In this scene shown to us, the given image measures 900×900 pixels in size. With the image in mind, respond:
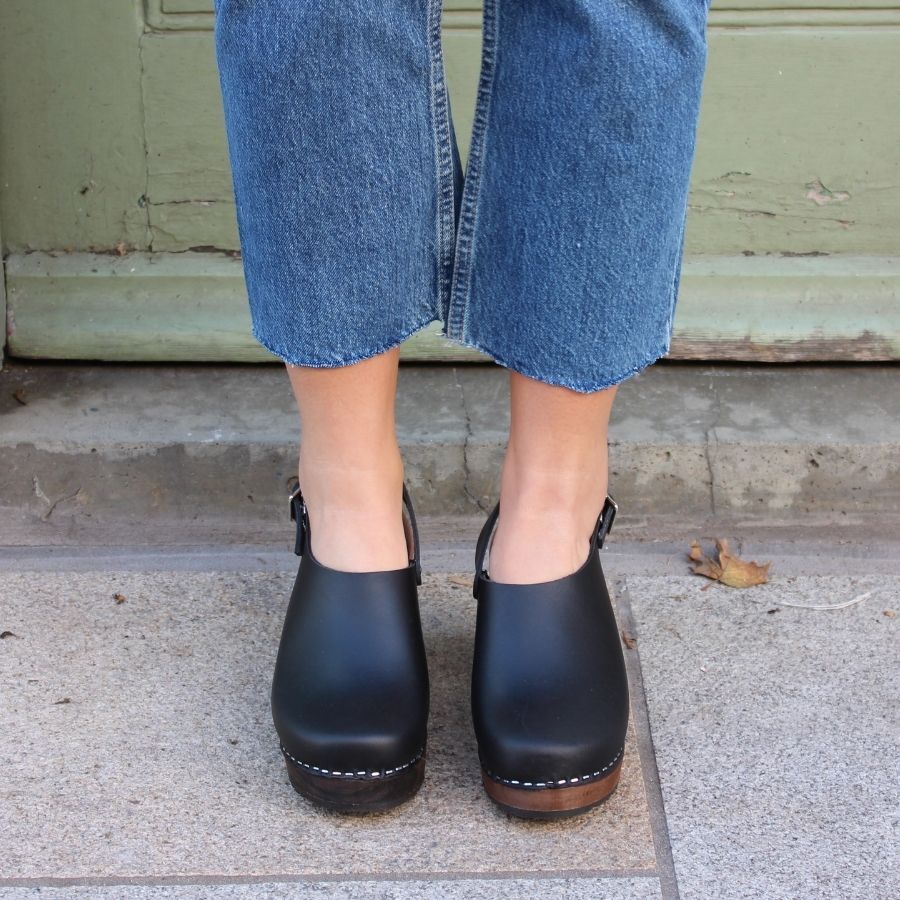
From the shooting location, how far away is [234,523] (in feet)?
5.40

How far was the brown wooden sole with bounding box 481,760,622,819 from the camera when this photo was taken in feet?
3.44

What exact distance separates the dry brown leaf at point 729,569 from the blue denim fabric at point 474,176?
1.82 ft

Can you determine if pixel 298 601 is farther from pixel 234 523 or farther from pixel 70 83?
pixel 70 83

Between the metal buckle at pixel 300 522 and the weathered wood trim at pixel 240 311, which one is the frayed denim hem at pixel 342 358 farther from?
the weathered wood trim at pixel 240 311

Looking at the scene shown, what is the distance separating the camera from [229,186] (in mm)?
1795

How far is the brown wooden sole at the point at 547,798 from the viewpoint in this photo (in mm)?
1049

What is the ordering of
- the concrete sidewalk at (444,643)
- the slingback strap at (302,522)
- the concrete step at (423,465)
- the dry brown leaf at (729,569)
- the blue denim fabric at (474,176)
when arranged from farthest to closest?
the concrete step at (423,465) → the dry brown leaf at (729,569) → the slingback strap at (302,522) → the concrete sidewalk at (444,643) → the blue denim fabric at (474,176)

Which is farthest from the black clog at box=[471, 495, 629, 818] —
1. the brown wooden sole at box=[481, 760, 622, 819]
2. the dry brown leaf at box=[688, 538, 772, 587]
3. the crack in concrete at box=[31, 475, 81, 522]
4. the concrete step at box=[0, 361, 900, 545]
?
the crack in concrete at box=[31, 475, 81, 522]

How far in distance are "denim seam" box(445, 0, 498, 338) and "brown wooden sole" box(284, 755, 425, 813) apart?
15.9 inches

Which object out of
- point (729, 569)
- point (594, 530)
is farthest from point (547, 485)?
point (729, 569)

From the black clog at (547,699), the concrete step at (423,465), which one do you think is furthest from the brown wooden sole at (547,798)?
the concrete step at (423,465)

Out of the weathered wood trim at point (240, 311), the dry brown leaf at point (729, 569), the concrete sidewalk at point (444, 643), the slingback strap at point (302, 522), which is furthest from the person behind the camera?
the weathered wood trim at point (240, 311)

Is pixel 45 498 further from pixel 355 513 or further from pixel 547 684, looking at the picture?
pixel 547 684

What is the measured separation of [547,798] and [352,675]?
0.21 m
